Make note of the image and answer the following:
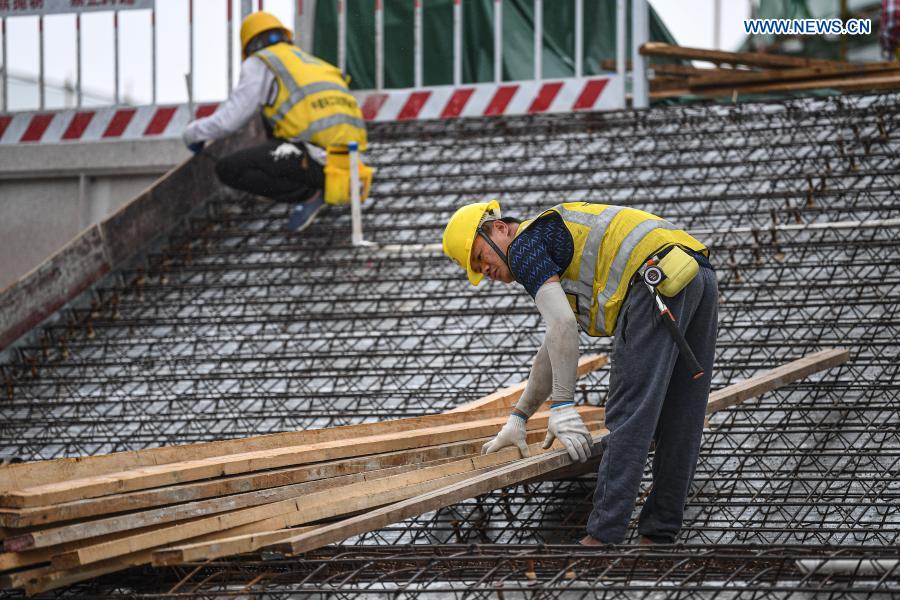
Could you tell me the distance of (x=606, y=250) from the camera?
495 cm

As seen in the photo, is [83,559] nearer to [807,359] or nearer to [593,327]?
[593,327]

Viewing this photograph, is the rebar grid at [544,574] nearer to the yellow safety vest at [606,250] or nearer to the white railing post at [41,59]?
the yellow safety vest at [606,250]

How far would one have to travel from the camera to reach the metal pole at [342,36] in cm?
1170

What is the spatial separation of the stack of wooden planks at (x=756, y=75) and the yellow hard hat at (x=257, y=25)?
3145 mm

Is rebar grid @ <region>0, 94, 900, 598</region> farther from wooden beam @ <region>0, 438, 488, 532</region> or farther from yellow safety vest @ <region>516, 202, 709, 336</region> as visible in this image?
yellow safety vest @ <region>516, 202, 709, 336</region>

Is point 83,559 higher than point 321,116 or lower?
lower

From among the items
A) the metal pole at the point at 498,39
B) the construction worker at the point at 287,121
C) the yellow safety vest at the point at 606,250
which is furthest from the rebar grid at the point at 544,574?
the metal pole at the point at 498,39

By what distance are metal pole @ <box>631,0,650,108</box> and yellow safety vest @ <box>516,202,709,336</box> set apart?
5.71 metres

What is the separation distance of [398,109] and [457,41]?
80 cm

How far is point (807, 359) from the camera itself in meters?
6.29

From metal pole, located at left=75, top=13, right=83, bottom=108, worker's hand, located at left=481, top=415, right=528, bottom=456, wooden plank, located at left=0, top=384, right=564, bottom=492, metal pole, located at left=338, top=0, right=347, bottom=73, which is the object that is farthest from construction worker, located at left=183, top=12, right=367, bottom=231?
worker's hand, located at left=481, top=415, right=528, bottom=456

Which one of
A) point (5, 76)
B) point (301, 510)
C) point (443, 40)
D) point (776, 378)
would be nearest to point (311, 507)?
point (301, 510)

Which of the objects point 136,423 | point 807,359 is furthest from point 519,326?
point 136,423

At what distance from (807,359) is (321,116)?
442 cm
